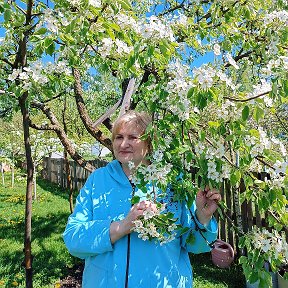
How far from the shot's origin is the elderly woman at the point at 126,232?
5.33 ft

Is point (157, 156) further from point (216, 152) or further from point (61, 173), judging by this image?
point (61, 173)

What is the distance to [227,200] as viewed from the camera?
17.2 ft

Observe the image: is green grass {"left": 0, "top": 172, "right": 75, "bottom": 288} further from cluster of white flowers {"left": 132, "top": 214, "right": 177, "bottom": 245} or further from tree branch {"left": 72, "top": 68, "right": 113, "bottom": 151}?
cluster of white flowers {"left": 132, "top": 214, "right": 177, "bottom": 245}

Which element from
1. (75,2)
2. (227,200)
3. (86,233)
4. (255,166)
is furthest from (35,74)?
(227,200)

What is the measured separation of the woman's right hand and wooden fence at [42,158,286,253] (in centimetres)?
78

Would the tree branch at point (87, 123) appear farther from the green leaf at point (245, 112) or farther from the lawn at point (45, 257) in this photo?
the green leaf at point (245, 112)

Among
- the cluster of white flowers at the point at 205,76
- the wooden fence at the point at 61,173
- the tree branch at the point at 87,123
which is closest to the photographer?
the cluster of white flowers at the point at 205,76

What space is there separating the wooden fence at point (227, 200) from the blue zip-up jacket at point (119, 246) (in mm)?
488

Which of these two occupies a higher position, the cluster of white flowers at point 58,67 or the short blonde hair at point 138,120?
the cluster of white flowers at point 58,67

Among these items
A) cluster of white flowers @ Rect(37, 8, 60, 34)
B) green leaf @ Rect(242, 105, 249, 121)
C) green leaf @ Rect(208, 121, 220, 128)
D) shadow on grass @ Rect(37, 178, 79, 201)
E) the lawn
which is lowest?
the lawn

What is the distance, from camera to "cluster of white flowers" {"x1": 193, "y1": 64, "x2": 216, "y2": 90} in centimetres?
128

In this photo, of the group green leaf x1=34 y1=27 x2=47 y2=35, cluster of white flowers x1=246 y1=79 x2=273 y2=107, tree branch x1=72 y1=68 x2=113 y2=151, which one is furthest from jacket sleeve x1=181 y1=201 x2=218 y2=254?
tree branch x1=72 y1=68 x2=113 y2=151

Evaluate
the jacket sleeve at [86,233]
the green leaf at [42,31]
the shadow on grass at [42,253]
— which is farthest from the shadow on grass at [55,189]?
the green leaf at [42,31]

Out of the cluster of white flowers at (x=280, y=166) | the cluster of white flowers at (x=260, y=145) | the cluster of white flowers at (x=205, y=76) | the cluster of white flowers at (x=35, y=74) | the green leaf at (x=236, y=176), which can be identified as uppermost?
the cluster of white flowers at (x=35, y=74)
